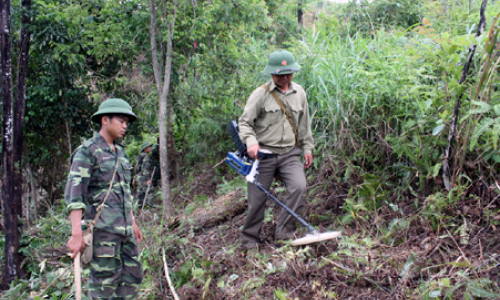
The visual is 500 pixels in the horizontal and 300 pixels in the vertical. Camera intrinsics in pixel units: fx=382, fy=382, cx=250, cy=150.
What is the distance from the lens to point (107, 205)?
304 centimetres

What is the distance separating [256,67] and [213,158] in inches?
73.6

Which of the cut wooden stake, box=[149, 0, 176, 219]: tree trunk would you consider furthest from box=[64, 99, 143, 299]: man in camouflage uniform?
the cut wooden stake

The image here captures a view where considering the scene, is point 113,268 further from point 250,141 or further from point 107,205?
point 250,141

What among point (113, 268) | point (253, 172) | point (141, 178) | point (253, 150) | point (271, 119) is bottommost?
point (141, 178)

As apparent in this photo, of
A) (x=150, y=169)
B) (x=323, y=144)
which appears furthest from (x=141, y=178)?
(x=323, y=144)

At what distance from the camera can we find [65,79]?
24.9ft

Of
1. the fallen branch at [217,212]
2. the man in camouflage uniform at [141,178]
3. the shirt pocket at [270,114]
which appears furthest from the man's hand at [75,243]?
the man in camouflage uniform at [141,178]

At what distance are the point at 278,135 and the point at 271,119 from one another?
17 cm

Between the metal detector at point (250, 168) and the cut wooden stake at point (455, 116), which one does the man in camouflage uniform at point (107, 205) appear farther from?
the cut wooden stake at point (455, 116)

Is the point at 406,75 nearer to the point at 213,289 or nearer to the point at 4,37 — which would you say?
the point at 213,289

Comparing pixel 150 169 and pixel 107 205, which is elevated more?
pixel 107 205

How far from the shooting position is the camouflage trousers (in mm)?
2971

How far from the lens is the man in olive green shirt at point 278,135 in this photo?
3.64 meters

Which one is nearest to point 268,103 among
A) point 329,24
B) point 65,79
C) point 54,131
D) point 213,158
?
point 329,24
